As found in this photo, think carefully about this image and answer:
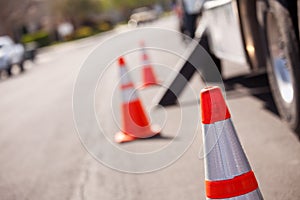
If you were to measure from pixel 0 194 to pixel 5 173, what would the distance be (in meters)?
1.06

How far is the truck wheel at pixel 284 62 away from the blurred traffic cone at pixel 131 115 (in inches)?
71.9

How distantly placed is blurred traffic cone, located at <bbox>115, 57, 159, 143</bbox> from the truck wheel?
1827 millimetres

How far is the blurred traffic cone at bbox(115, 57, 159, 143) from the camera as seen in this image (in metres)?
7.09

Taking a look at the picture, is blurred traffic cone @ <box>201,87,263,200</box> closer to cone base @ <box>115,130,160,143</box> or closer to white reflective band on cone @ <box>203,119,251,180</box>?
white reflective band on cone @ <box>203,119,251,180</box>

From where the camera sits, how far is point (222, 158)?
320cm

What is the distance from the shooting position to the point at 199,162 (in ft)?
18.6

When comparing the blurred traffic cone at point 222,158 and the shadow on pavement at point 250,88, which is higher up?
the blurred traffic cone at point 222,158

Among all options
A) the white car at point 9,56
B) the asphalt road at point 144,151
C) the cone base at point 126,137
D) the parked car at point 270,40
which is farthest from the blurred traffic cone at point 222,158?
the white car at point 9,56

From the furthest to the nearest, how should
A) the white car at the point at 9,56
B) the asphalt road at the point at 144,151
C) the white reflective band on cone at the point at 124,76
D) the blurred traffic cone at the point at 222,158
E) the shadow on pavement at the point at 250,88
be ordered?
the white car at the point at 9,56 → the shadow on pavement at the point at 250,88 → the white reflective band on cone at the point at 124,76 → the asphalt road at the point at 144,151 → the blurred traffic cone at the point at 222,158

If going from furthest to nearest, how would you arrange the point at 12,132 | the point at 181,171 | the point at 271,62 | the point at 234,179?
the point at 12,132
the point at 271,62
the point at 181,171
the point at 234,179

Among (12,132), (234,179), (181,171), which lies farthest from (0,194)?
(12,132)

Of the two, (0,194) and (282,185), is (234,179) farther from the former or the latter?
(0,194)

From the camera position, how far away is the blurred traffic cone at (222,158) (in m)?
3.16

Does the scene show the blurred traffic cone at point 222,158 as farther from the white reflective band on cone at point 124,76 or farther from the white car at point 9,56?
the white car at point 9,56
